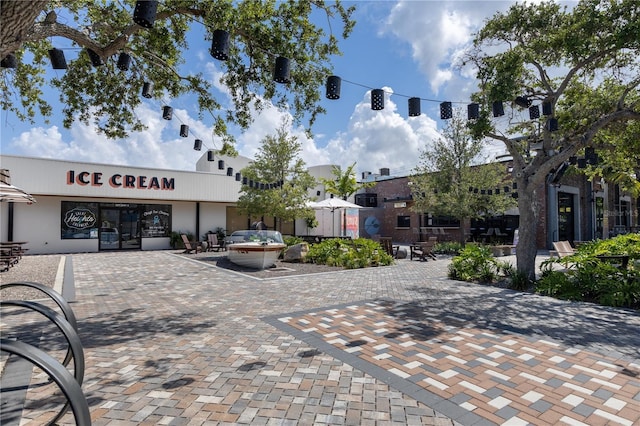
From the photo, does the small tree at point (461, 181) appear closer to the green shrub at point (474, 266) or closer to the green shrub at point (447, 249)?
the green shrub at point (447, 249)

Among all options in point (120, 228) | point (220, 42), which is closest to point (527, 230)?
point (220, 42)

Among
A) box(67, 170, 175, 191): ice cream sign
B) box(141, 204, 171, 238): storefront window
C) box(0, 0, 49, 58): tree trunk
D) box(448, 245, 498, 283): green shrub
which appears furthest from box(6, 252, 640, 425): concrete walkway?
box(141, 204, 171, 238): storefront window

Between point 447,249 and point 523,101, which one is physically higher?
point 523,101

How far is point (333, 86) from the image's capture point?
725cm

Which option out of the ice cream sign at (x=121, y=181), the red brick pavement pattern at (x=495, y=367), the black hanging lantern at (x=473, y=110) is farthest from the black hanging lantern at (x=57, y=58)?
the ice cream sign at (x=121, y=181)

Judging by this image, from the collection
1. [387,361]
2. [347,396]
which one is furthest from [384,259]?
[347,396]

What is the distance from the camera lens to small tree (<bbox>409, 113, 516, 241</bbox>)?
1797 cm

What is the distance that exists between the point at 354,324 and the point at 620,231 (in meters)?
31.1

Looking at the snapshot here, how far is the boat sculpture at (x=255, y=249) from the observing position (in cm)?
1185

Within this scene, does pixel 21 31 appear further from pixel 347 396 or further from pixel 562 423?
pixel 562 423

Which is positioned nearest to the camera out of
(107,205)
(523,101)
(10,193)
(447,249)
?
(10,193)

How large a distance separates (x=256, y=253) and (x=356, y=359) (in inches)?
320

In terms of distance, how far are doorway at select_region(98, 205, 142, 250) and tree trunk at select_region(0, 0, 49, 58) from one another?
1962cm

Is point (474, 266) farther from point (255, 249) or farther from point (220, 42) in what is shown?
point (220, 42)
